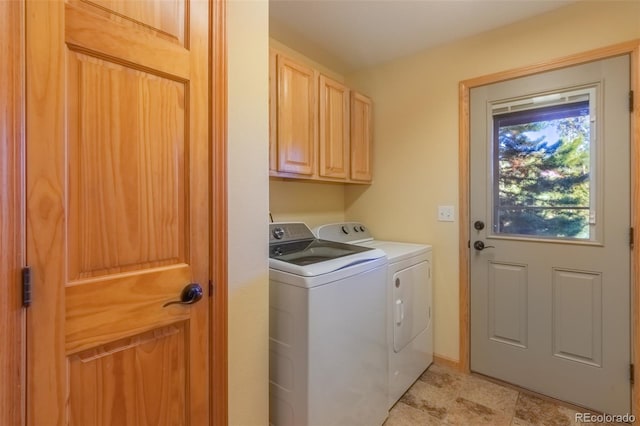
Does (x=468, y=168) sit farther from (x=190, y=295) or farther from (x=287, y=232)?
(x=190, y=295)

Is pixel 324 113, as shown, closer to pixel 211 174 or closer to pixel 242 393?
pixel 211 174

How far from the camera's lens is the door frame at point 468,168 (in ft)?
5.48

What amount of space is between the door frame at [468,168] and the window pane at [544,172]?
7.6 inches

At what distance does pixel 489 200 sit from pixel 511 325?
866 millimetres

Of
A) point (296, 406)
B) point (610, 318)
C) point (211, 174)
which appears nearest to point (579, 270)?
point (610, 318)

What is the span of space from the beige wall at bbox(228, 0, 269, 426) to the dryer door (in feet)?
2.98

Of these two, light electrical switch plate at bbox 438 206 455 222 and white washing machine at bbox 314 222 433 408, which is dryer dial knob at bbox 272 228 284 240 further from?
light electrical switch plate at bbox 438 206 455 222

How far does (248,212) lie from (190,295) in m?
0.37

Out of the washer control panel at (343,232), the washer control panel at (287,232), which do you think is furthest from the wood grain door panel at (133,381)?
the washer control panel at (343,232)

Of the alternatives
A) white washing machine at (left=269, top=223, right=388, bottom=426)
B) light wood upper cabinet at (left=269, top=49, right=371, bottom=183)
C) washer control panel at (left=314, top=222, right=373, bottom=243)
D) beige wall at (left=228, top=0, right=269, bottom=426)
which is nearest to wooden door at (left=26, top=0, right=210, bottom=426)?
beige wall at (left=228, top=0, right=269, bottom=426)

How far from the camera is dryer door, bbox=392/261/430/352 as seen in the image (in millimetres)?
1891

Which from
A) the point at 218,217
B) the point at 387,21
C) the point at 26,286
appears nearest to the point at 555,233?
the point at 387,21

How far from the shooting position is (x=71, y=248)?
32.3 inches

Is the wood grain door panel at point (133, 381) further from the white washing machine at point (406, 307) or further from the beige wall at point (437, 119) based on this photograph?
the beige wall at point (437, 119)
